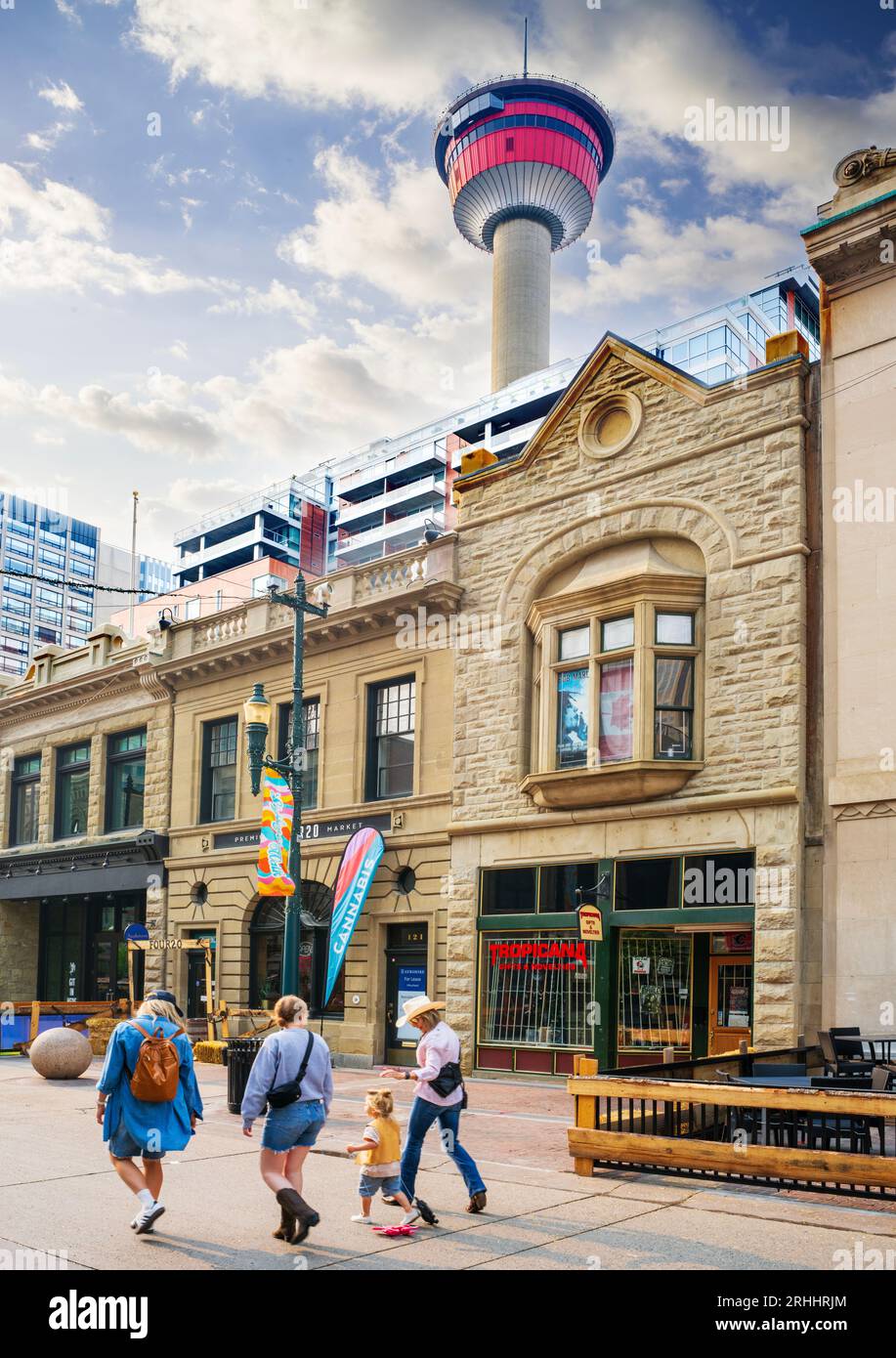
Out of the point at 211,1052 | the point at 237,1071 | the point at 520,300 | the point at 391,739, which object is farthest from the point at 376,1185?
the point at 520,300

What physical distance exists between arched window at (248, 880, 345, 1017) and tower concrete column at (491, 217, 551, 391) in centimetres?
9105

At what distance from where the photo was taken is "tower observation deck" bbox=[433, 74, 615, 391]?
109 metres

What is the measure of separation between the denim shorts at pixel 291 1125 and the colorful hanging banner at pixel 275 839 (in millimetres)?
13395

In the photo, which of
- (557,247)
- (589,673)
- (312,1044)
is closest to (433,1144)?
(312,1044)

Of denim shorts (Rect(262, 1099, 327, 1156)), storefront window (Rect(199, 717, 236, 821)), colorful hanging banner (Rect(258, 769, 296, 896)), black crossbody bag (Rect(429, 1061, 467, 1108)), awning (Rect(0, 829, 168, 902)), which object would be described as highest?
storefront window (Rect(199, 717, 236, 821))

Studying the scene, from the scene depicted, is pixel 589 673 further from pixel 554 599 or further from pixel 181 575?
pixel 181 575

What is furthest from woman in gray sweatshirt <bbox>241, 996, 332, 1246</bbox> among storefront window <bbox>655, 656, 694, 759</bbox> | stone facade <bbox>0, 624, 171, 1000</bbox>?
stone facade <bbox>0, 624, 171, 1000</bbox>

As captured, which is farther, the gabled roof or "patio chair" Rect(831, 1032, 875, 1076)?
the gabled roof

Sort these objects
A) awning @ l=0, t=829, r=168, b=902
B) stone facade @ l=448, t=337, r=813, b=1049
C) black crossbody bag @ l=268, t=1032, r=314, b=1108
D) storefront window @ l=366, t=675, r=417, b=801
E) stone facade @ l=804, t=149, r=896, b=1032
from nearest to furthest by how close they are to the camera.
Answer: black crossbody bag @ l=268, t=1032, r=314, b=1108 < stone facade @ l=804, t=149, r=896, b=1032 < stone facade @ l=448, t=337, r=813, b=1049 < storefront window @ l=366, t=675, r=417, b=801 < awning @ l=0, t=829, r=168, b=902

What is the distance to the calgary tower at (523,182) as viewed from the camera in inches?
4296

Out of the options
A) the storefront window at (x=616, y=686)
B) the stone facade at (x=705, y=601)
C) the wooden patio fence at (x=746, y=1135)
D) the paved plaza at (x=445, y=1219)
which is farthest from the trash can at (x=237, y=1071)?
the storefront window at (x=616, y=686)

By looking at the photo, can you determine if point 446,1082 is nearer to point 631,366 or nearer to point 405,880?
point 405,880

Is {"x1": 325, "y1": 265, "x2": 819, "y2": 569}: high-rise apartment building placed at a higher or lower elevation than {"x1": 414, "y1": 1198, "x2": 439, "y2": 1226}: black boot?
higher

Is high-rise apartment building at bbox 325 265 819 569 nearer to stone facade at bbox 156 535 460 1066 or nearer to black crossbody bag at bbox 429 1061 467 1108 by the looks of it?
stone facade at bbox 156 535 460 1066
